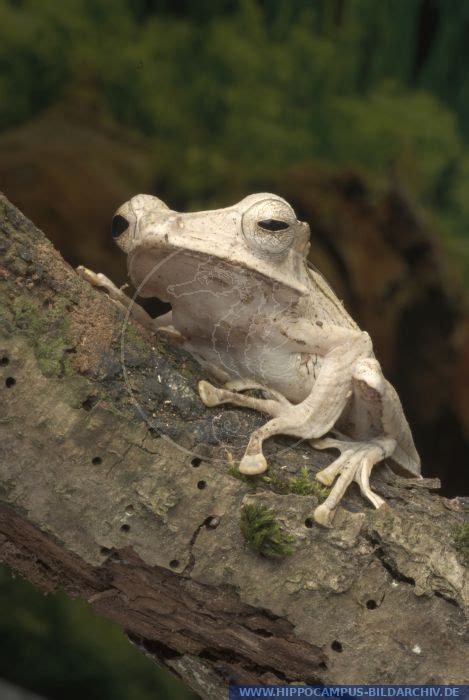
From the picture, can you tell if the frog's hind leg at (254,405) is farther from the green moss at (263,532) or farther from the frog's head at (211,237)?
the frog's head at (211,237)

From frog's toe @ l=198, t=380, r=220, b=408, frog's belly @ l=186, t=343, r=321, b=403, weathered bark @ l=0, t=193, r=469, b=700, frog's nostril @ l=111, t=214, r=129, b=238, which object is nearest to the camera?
weathered bark @ l=0, t=193, r=469, b=700

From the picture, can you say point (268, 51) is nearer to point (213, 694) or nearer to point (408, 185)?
point (408, 185)

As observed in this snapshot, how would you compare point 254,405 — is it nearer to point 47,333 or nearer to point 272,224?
point 272,224

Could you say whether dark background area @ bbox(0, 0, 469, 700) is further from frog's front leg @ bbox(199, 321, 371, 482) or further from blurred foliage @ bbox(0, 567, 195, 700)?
frog's front leg @ bbox(199, 321, 371, 482)

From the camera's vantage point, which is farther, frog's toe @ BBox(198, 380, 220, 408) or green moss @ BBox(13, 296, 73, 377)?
frog's toe @ BBox(198, 380, 220, 408)

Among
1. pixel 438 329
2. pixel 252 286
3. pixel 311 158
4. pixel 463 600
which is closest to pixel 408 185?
pixel 311 158

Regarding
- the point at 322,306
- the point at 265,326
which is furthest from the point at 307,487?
the point at 322,306

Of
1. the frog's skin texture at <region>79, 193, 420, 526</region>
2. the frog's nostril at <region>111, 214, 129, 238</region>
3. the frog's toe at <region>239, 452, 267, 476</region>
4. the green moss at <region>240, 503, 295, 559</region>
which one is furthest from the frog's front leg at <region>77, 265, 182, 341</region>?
the green moss at <region>240, 503, 295, 559</region>
